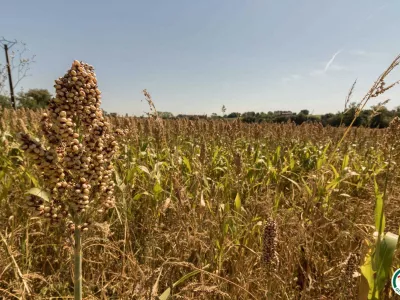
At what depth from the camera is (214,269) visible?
2.11 meters

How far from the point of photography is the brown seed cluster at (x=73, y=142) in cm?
104

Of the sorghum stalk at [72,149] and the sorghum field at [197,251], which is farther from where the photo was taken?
the sorghum field at [197,251]

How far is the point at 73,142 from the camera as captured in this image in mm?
1049

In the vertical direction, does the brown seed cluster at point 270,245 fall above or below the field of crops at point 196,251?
above

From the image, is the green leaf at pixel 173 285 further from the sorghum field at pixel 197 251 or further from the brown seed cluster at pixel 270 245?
the brown seed cluster at pixel 270 245

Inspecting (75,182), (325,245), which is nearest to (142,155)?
(325,245)

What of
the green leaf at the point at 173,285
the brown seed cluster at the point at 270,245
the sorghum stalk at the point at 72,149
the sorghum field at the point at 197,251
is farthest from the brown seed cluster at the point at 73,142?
the brown seed cluster at the point at 270,245

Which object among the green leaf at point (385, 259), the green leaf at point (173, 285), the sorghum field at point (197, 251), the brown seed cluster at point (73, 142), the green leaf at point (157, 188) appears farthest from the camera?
the green leaf at point (157, 188)

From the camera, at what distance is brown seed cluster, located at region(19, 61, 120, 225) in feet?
3.43

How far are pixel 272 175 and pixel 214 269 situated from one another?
2.23 metres

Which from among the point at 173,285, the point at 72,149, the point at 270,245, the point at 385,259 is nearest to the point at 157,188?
the point at 173,285

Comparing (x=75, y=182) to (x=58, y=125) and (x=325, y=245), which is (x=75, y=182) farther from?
(x=325, y=245)

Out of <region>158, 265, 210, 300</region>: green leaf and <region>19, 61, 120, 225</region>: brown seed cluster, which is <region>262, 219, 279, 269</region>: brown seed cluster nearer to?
<region>158, 265, 210, 300</region>: green leaf

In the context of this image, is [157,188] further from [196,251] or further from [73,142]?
[73,142]
